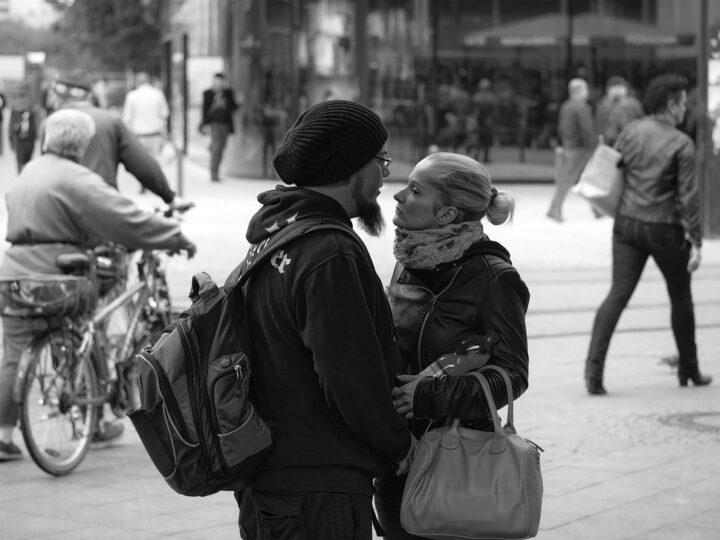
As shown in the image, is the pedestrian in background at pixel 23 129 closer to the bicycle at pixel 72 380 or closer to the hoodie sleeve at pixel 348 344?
the bicycle at pixel 72 380

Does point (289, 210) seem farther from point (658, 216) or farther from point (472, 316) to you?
point (658, 216)

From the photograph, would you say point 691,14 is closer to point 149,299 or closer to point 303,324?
point 149,299

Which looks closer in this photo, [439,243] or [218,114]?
[439,243]

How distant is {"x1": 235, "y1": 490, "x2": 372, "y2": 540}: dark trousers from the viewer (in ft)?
10.4

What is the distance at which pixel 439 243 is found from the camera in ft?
11.5

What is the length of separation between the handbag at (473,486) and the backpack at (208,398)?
1.20ft

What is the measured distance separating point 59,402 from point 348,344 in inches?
154

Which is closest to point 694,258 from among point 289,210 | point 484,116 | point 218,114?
point 289,210

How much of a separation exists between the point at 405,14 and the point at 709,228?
9792 mm

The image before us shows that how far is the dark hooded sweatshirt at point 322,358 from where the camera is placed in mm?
3098

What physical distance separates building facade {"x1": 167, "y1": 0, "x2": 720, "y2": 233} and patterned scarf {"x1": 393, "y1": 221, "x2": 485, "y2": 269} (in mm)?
22007

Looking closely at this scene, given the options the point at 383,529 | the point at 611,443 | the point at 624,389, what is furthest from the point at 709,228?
the point at 383,529

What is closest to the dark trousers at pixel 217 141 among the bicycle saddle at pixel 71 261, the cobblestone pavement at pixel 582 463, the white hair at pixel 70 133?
the cobblestone pavement at pixel 582 463

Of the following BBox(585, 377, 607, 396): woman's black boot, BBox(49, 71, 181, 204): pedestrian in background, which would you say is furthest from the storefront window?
BBox(585, 377, 607, 396): woman's black boot
